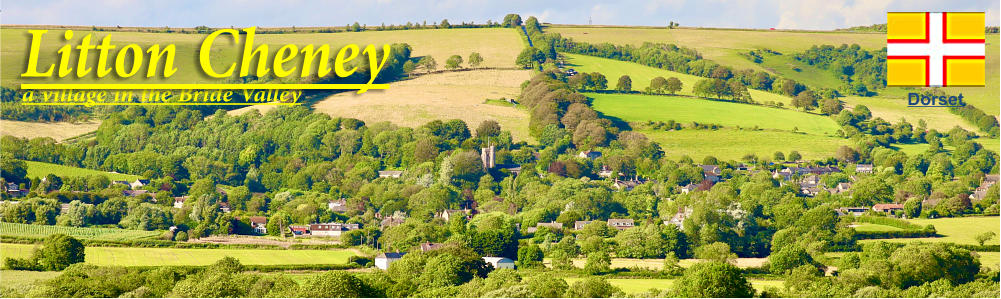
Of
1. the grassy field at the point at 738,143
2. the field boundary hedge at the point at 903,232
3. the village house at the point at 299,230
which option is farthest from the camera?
the grassy field at the point at 738,143

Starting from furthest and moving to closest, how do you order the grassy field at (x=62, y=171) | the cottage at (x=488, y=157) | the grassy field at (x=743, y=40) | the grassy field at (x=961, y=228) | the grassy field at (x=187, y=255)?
the grassy field at (x=743, y=40), the cottage at (x=488, y=157), the grassy field at (x=62, y=171), the grassy field at (x=961, y=228), the grassy field at (x=187, y=255)

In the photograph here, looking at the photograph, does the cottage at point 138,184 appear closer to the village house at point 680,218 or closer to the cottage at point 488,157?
the cottage at point 488,157

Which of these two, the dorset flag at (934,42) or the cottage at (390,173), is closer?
the dorset flag at (934,42)

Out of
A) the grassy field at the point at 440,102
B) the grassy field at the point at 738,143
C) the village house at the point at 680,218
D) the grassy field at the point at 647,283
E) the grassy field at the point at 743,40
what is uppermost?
the grassy field at the point at 743,40

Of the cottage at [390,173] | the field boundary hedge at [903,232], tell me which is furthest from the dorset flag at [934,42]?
the cottage at [390,173]

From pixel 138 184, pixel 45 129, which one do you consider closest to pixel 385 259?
pixel 138 184

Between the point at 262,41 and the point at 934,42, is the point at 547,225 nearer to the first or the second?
the point at 934,42

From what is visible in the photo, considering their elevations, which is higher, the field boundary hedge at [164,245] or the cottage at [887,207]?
the cottage at [887,207]

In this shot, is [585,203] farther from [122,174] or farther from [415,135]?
[122,174]
